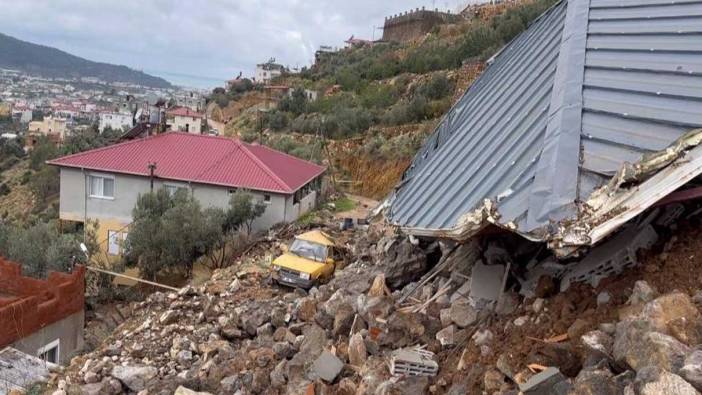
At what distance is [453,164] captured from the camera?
6715mm

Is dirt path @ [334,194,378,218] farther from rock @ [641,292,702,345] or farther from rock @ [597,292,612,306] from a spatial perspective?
rock @ [641,292,702,345]

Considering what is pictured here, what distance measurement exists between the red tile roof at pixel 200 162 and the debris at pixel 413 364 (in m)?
16.9

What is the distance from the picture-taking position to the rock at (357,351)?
516 centimetres

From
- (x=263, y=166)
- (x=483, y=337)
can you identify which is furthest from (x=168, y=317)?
(x=263, y=166)

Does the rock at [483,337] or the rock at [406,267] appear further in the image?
the rock at [406,267]

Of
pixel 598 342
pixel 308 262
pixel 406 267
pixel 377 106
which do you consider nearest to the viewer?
pixel 598 342

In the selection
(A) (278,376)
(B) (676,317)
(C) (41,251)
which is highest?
(B) (676,317)

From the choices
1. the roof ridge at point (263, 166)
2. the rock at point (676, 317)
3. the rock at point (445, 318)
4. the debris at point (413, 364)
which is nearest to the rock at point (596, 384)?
the rock at point (676, 317)

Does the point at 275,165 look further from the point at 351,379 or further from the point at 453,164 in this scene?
the point at 351,379

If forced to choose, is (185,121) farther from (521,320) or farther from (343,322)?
(521,320)

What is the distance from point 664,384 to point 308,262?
35.9ft

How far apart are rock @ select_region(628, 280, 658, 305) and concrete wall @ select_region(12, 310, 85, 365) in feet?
35.9

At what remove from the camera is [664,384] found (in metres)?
2.65

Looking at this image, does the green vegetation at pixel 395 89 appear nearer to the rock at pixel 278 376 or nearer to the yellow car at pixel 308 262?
the yellow car at pixel 308 262
